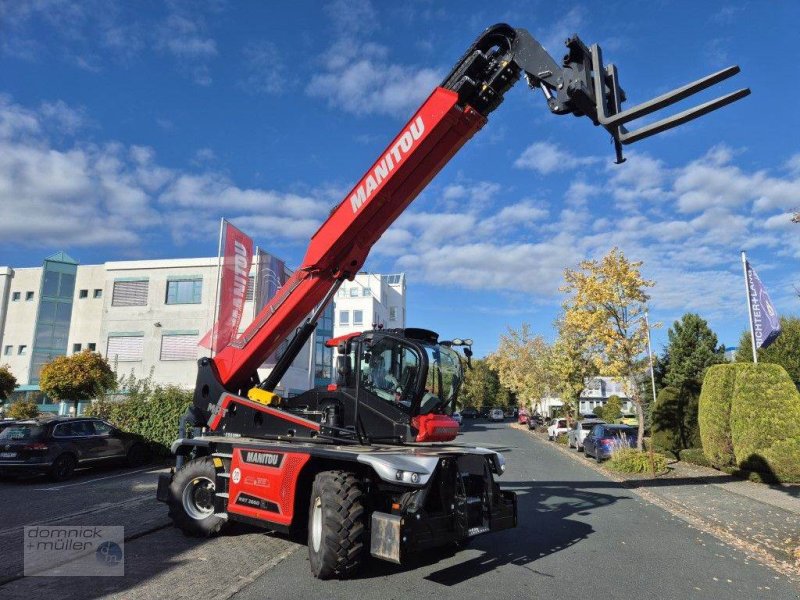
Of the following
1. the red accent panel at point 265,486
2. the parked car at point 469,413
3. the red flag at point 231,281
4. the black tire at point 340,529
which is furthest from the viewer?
the parked car at point 469,413

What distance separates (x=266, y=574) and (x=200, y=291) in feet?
95.6

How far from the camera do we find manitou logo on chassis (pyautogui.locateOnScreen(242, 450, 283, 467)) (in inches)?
257

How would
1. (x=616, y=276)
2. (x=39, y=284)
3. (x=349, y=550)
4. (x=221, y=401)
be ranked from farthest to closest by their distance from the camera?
(x=39, y=284) → (x=616, y=276) → (x=221, y=401) → (x=349, y=550)

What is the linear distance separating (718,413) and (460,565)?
1237 cm

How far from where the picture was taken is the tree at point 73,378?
22766mm

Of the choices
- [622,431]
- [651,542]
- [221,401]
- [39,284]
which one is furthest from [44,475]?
[39,284]

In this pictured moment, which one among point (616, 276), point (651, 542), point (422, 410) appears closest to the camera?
point (422, 410)

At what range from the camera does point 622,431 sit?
20297 mm

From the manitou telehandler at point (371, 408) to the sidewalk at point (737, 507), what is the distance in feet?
13.8

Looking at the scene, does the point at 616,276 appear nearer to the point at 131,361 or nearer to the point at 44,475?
the point at 44,475

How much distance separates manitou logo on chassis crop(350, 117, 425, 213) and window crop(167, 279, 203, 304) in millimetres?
27902

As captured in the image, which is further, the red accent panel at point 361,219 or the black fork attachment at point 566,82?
the red accent panel at point 361,219

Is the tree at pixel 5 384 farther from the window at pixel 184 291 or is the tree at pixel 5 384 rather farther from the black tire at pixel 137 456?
the black tire at pixel 137 456

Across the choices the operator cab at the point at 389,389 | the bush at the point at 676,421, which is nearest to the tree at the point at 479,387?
the bush at the point at 676,421
